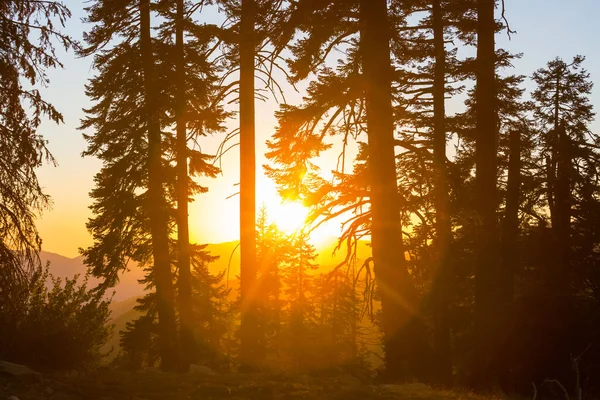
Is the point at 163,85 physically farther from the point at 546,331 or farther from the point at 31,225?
the point at 546,331

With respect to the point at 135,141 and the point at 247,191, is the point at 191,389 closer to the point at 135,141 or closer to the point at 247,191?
the point at 247,191

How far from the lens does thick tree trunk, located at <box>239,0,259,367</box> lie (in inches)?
546

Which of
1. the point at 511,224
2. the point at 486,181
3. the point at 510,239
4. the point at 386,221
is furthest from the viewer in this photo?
the point at 511,224

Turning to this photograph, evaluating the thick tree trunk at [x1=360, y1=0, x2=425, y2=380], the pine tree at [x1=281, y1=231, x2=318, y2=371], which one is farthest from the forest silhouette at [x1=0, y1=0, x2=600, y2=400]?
the pine tree at [x1=281, y1=231, x2=318, y2=371]

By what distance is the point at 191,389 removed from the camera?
7.80 metres

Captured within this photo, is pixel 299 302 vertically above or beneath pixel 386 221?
beneath

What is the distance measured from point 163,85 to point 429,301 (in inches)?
425

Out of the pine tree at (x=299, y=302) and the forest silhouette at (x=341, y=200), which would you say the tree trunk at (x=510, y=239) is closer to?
the forest silhouette at (x=341, y=200)

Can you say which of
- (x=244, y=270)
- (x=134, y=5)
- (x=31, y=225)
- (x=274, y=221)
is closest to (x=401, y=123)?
(x=244, y=270)

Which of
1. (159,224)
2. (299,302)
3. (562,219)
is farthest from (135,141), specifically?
(299,302)

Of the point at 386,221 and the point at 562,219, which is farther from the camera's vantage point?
the point at 562,219

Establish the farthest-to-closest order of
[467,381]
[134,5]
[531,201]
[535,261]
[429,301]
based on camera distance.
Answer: [531,201], [535,261], [134,5], [429,301], [467,381]

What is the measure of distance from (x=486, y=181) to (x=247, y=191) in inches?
239

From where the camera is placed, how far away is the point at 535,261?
21.8 m
